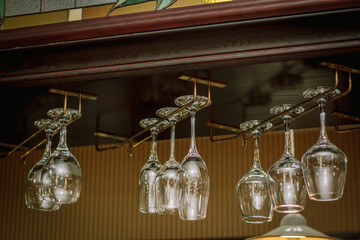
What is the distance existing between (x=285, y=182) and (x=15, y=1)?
40.0 inches

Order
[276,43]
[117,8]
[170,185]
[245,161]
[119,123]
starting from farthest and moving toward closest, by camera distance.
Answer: [245,161] → [119,123] → [170,185] → [117,8] → [276,43]

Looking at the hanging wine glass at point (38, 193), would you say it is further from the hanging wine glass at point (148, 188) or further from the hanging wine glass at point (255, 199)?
the hanging wine glass at point (255, 199)

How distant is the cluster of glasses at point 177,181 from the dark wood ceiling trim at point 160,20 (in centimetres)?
32

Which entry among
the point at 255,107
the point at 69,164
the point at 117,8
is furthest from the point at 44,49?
the point at 255,107

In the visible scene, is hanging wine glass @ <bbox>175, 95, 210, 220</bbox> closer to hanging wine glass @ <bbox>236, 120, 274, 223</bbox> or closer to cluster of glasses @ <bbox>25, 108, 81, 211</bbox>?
hanging wine glass @ <bbox>236, 120, 274, 223</bbox>

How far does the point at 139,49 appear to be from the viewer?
1651 millimetres

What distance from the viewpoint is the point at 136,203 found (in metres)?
6.27

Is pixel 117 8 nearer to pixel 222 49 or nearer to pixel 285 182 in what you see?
pixel 222 49

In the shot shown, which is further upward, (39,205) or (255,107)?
(255,107)

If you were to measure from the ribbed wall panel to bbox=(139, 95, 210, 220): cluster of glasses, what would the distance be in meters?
3.91

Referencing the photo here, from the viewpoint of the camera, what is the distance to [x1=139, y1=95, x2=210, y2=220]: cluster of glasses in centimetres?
178

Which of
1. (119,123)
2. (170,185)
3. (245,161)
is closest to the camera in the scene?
(170,185)

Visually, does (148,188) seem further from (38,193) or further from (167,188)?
(38,193)

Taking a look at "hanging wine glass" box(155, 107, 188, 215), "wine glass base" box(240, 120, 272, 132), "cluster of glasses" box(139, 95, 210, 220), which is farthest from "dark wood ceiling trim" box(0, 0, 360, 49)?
"wine glass base" box(240, 120, 272, 132)
